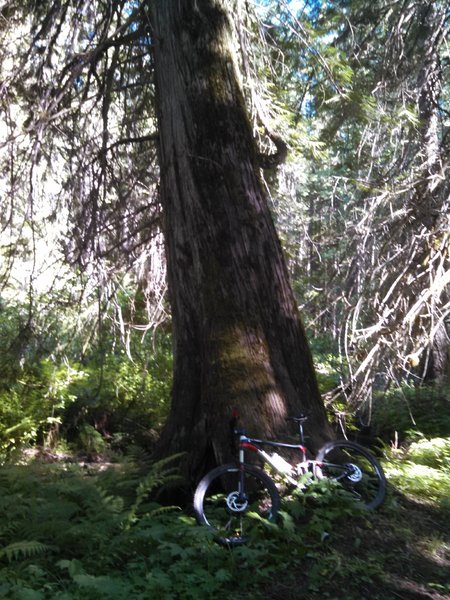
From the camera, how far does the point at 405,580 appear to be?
4215mm

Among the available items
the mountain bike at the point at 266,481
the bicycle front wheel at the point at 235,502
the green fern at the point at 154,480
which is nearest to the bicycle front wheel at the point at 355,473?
the mountain bike at the point at 266,481

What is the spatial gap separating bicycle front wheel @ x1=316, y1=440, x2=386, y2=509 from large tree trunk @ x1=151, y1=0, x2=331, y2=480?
0.23 metres

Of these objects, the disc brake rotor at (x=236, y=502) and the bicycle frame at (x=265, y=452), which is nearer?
the disc brake rotor at (x=236, y=502)

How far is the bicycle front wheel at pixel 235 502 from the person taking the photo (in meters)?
4.62

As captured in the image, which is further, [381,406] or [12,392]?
[381,406]

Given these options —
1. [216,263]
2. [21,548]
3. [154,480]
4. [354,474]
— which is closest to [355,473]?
[354,474]

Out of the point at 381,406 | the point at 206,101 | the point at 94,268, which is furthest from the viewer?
the point at 381,406

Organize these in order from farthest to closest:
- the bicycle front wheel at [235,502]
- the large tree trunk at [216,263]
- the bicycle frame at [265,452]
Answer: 1. the large tree trunk at [216,263]
2. the bicycle frame at [265,452]
3. the bicycle front wheel at [235,502]

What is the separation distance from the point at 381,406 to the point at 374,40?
6198mm

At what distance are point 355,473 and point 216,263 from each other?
7.08 feet

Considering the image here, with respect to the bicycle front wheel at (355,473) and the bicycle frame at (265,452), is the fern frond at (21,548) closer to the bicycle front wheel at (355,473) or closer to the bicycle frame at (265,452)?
the bicycle frame at (265,452)

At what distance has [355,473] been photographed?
5316mm

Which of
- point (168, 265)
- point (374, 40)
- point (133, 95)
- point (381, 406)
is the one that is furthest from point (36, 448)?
point (374, 40)

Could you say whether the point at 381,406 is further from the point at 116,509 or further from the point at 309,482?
the point at 116,509
